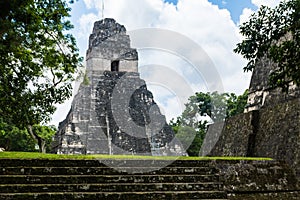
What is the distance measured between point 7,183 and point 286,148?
19.1ft

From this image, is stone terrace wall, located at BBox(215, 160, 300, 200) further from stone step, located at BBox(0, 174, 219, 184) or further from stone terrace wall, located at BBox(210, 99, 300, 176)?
A: stone terrace wall, located at BBox(210, 99, 300, 176)

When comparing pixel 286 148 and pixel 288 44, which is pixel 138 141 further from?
pixel 288 44

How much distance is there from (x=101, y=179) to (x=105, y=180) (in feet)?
0.21

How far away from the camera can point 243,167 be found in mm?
6547

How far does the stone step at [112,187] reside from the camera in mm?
5324

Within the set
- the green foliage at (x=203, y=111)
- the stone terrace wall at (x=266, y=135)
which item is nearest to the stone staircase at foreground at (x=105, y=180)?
the stone terrace wall at (x=266, y=135)

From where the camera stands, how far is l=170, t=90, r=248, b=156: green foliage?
78.7 feet

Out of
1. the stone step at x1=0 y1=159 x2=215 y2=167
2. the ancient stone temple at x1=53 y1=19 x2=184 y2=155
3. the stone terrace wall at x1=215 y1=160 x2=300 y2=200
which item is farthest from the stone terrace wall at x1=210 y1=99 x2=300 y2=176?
the ancient stone temple at x1=53 y1=19 x2=184 y2=155

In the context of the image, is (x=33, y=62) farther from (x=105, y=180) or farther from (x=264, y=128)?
(x=264, y=128)

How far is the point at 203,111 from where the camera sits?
24734 millimetres

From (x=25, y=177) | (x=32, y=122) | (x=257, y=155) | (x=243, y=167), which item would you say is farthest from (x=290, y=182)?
(x=32, y=122)

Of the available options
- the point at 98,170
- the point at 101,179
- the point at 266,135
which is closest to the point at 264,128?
the point at 266,135

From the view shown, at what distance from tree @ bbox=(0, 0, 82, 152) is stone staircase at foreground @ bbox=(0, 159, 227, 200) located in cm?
213

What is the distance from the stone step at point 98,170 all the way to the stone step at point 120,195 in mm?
593
